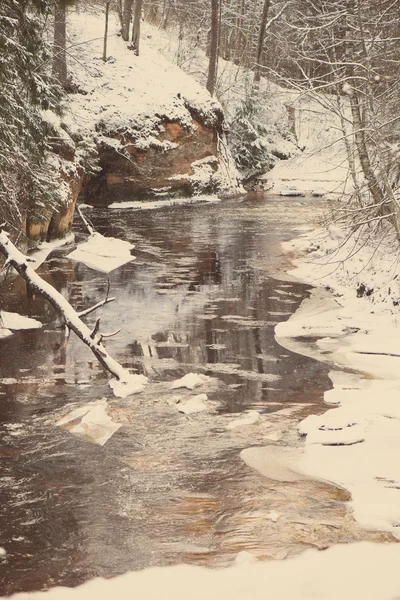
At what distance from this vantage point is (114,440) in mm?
7836

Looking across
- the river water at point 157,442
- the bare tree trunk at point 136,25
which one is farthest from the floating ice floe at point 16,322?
the bare tree trunk at point 136,25

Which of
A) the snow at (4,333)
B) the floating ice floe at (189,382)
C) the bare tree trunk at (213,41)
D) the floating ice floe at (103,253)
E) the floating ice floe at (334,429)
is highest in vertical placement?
the bare tree trunk at (213,41)

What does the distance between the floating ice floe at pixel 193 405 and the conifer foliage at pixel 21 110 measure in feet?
14.5

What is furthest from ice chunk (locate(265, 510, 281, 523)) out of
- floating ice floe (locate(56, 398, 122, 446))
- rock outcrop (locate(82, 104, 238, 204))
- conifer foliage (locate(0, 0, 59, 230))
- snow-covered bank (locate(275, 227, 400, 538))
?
rock outcrop (locate(82, 104, 238, 204))

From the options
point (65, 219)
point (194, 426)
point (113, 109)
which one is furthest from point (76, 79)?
point (194, 426)

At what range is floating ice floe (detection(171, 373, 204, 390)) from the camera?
949cm

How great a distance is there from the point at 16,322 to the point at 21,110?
13.2ft

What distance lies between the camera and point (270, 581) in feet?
17.2

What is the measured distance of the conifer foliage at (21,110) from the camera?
11.1m

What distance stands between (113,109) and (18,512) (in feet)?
85.9

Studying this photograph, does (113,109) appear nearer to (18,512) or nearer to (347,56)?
(347,56)

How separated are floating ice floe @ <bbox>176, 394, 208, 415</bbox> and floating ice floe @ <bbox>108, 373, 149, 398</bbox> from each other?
746 millimetres

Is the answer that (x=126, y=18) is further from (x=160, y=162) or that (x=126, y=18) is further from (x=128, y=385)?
(x=128, y=385)

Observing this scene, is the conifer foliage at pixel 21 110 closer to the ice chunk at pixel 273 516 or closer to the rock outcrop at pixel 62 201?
the rock outcrop at pixel 62 201
